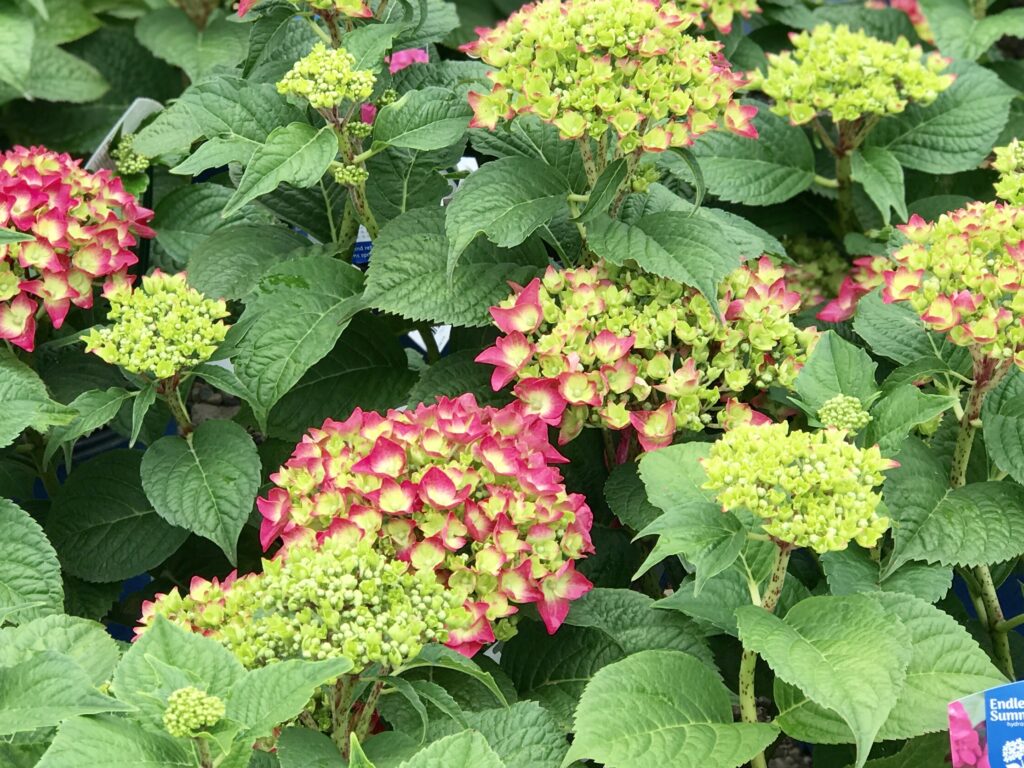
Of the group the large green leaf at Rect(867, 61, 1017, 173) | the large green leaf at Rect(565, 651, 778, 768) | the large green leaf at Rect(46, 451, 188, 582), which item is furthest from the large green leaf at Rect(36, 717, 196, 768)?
the large green leaf at Rect(867, 61, 1017, 173)

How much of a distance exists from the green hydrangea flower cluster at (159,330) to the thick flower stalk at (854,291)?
81 centimetres

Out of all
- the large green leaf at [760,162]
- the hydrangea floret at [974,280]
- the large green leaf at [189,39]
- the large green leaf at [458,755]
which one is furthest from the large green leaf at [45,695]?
the large green leaf at [189,39]

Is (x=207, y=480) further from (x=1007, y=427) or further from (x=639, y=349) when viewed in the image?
(x=1007, y=427)

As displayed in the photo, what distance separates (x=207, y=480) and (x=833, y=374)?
0.71 metres

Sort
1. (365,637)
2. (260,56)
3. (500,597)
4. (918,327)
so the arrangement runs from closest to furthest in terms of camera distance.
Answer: (365,637)
(500,597)
(918,327)
(260,56)

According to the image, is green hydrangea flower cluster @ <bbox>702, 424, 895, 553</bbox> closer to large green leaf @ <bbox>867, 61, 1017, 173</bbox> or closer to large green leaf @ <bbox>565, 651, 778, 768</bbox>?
large green leaf @ <bbox>565, 651, 778, 768</bbox>

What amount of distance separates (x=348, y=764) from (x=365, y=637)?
12 cm

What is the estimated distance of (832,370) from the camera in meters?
1.44

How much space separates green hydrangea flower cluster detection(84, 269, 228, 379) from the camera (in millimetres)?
1455

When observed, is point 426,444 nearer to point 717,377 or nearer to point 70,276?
point 717,377

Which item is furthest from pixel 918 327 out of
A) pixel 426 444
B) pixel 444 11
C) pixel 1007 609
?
pixel 444 11

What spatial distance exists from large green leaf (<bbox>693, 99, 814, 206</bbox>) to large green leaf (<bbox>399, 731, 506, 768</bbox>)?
3.79 ft

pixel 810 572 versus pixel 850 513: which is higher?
pixel 850 513

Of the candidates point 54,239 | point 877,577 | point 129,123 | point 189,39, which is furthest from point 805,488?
point 189,39
